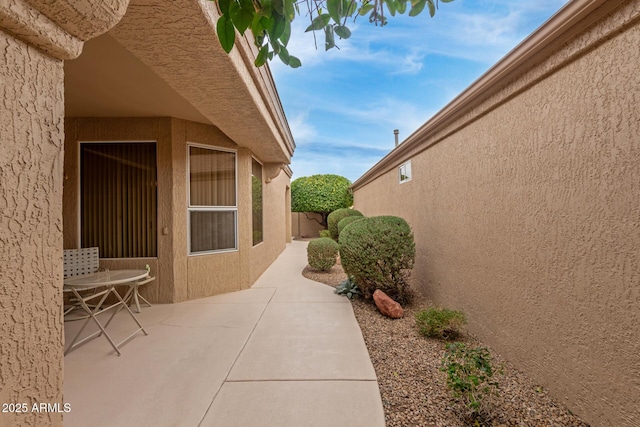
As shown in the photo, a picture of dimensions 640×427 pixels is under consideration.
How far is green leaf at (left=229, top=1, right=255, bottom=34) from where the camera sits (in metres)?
1.09

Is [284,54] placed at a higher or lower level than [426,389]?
higher

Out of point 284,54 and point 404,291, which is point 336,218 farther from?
point 284,54

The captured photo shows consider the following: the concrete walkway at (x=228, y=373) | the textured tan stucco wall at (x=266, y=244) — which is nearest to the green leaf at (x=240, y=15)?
the concrete walkway at (x=228, y=373)

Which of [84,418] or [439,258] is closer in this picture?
[84,418]

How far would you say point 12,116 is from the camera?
0.87 meters

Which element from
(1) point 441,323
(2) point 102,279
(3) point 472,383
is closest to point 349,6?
(3) point 472,383

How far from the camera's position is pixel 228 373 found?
2666 mm

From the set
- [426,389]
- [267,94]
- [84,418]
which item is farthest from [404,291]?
[84,418]

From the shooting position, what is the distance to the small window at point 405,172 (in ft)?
18.9

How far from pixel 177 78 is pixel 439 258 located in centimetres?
419

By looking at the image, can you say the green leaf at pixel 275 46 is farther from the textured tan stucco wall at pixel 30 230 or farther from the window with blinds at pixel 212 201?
the window with blinds at pixel 212 201

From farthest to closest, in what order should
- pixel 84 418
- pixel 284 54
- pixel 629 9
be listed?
pixel 84 418 → pixel 629 9 → pixel 284 54

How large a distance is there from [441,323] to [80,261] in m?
5.16

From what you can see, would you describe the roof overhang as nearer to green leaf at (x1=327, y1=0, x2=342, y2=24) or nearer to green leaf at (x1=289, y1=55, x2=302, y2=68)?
green leaf at (x1=289, y1=55, x2=302, y2=68)
